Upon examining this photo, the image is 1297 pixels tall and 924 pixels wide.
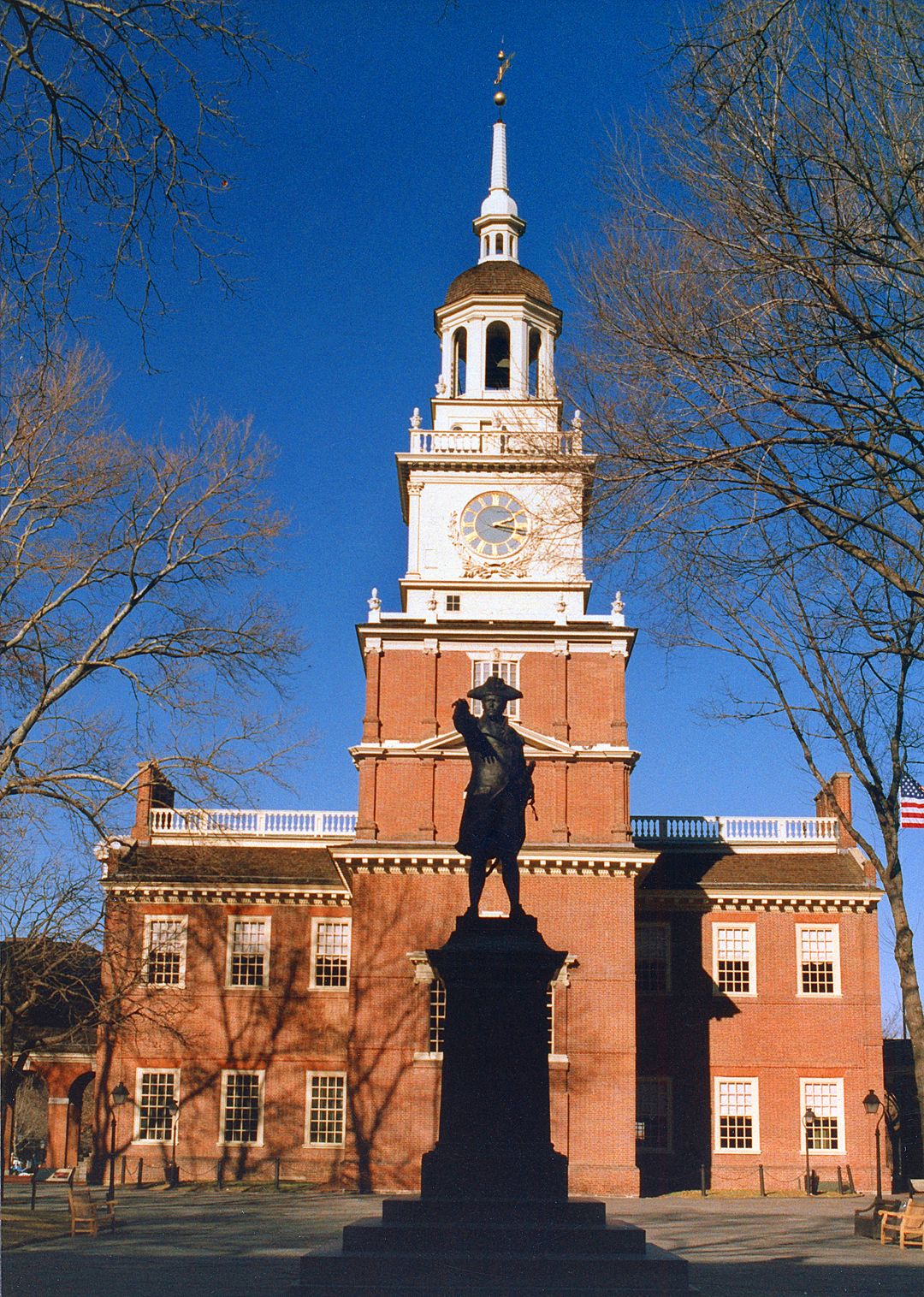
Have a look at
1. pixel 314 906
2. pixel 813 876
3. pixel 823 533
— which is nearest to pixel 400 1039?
pixel 314 906

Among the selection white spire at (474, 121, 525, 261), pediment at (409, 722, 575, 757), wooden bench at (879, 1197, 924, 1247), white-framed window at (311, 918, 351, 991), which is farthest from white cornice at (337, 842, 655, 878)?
white spire at (474, 121, 525, 261)

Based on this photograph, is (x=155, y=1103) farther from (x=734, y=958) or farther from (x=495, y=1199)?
(x=495, y=1199)

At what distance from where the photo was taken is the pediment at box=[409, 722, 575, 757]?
37750 mm

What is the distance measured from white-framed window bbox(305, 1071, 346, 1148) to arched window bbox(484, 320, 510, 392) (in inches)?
813

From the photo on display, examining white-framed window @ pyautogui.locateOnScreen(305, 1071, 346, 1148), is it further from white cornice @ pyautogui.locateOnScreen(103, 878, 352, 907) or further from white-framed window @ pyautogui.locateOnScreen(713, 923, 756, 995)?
white-framed window @ pyautogui.locateOnScreen(713, 923, 756, 995)

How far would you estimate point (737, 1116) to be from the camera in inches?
1607

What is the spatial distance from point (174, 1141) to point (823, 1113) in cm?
1820

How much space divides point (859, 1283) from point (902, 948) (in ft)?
33.8

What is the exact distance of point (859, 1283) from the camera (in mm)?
18203

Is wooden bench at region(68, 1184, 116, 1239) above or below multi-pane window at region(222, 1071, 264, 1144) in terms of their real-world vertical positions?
below

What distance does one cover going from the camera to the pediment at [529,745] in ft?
124

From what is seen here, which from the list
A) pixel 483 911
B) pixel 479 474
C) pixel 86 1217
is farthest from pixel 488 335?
pixel 86 1217

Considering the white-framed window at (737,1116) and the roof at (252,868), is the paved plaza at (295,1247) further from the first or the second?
the roof at (252,868)

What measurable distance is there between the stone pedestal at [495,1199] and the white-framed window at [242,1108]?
26.6m
